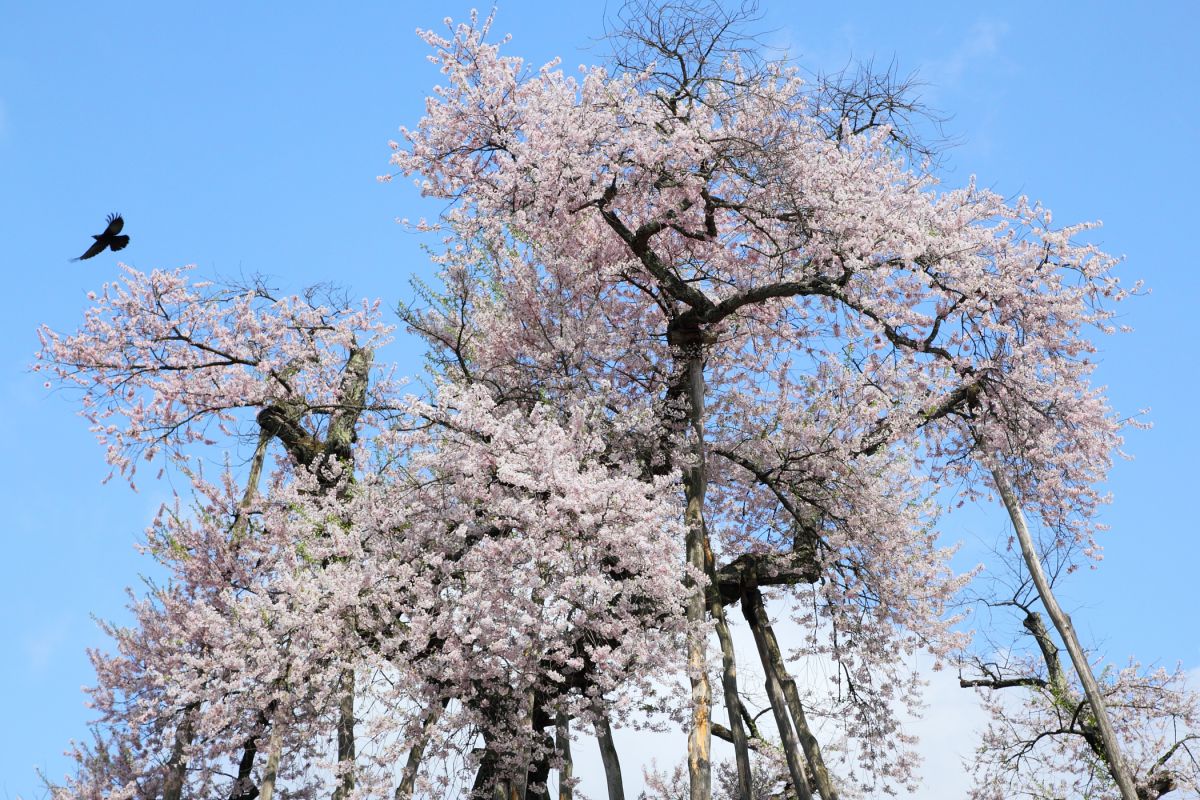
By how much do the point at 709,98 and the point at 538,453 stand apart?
6.55 meters

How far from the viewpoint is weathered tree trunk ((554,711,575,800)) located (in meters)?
15.8

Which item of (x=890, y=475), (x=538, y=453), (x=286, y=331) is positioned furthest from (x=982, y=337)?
(x=286, y=331)

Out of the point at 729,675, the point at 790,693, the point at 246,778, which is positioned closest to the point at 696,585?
the point at 729,675

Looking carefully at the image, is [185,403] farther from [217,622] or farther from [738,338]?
[738,338]

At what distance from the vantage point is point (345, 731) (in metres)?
15.7

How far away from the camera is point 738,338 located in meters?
19.1

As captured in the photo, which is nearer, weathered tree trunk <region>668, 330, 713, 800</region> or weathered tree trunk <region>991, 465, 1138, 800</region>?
weathered tree trunk <region>668, 330, 713, 800</region>

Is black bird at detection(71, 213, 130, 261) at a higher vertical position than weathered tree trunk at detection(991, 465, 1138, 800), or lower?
higher

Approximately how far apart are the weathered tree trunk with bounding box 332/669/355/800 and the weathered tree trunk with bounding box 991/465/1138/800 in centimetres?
1038

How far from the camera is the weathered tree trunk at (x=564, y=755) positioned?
51.9ft

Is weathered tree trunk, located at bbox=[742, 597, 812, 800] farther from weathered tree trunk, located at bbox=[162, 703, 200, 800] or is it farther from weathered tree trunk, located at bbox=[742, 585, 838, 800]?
weathered tree trunk, located at bbox=[162, 703, 200, 800]

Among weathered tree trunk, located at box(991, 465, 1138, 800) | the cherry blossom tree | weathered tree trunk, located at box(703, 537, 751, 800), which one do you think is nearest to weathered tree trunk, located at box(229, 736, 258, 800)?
the cherry blossom tree

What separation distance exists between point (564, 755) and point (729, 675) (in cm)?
296

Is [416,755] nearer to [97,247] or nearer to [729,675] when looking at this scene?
[729,675]
